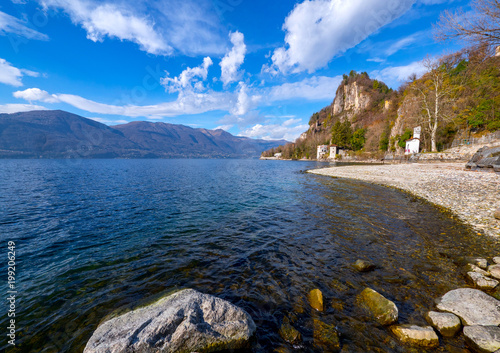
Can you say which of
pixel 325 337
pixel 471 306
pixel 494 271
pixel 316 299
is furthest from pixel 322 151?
pixel 325 337

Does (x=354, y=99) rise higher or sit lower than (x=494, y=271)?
higher

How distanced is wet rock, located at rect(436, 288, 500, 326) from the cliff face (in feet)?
628

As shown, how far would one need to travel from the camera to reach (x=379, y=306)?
18.6ft

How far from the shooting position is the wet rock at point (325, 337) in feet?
15.7

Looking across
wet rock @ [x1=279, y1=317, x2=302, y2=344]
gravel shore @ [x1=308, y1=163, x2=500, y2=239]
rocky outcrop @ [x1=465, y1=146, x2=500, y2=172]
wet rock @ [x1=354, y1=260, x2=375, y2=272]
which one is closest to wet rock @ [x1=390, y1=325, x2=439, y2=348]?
wet rock @ [x1=279, y1=317, x2=302, y2=344]

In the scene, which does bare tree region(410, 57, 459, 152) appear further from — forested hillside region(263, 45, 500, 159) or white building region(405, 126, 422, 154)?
white building region(405, 126, 422, 154)

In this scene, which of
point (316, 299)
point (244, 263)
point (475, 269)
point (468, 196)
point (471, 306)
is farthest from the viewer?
point (468, 196)

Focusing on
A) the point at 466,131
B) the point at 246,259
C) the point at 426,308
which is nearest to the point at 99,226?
the point at 246,259

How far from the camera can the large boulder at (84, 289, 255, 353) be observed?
Result: 4059 mm

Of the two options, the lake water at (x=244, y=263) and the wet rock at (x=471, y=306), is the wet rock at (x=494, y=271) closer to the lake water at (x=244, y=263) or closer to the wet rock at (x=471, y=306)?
the lake water at (x=244, y=263)

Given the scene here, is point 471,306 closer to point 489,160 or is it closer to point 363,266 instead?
point 363,266

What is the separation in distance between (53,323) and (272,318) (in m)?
6.64

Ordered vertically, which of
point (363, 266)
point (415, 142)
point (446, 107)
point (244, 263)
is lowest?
point (244, 263)

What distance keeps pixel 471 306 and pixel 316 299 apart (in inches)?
168
